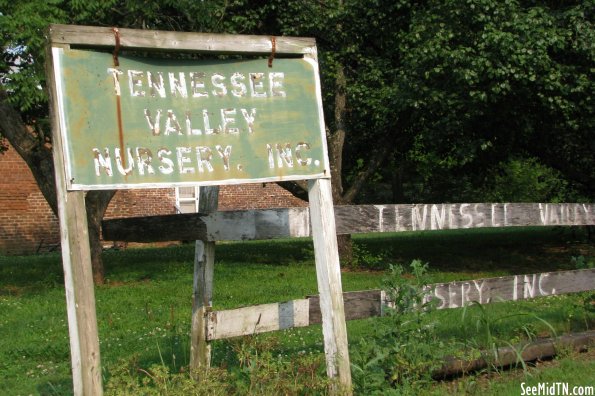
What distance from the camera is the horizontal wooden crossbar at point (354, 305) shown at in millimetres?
4984

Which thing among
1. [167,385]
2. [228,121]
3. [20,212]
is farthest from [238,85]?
[20,212]

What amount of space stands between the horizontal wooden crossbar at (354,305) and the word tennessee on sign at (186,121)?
0.88 metres

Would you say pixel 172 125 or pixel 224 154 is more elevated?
pixel 172 125

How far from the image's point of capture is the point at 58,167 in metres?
4.17

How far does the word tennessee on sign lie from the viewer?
4242 mm

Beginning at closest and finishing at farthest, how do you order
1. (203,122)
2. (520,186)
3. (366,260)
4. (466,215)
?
(203,122) → (466,215) → (366,260) → (520,186)

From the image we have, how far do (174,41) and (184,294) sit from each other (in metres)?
7.58

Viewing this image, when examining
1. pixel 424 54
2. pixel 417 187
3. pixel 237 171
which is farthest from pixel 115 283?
pixel 417 187

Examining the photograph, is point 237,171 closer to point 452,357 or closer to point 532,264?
point 452,357

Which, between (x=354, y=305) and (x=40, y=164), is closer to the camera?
(x=354, y=305)

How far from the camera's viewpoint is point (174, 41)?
179 inches

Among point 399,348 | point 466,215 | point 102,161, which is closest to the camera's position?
point 102,161

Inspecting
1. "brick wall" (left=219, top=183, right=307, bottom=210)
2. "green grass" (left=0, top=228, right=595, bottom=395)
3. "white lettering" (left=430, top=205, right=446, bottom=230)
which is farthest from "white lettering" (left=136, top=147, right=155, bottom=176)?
"brick wall" (left=219, top=183, right=307, bottom=210)

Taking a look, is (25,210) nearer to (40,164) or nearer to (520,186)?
(40,164)
